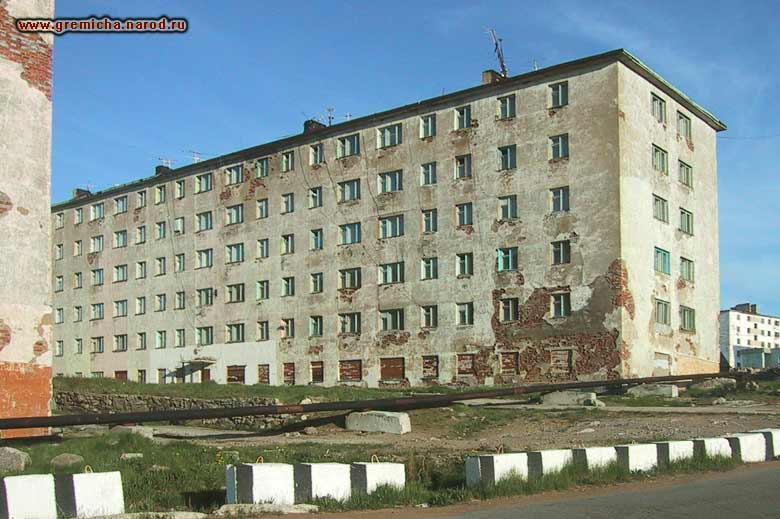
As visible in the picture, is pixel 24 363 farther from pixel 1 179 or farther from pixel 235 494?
pixel 235 494

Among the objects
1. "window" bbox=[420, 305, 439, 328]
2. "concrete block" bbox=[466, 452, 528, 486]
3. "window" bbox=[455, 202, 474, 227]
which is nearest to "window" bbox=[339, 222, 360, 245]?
"window" bbox=[420, 305, 439, 328]

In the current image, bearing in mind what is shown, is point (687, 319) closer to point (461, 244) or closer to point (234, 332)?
point (461, 244)

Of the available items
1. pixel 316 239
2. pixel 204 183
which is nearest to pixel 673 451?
pixel 316 239

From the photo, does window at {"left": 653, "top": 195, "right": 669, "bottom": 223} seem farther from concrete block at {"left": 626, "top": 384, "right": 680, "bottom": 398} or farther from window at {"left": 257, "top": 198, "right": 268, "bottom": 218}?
window at {"left": 257, "top": 198, "right": 268, "bottom": 218}

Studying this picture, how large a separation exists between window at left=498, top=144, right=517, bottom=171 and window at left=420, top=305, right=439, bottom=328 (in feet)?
26.9

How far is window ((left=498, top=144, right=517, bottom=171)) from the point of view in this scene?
141 feet

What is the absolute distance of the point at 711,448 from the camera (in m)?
12.5

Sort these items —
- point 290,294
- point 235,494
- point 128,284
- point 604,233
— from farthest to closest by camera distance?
point 128,284, point 290,294, point 604,233, point 235,494

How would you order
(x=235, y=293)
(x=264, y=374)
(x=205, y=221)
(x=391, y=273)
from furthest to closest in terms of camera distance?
(x=205, y=221) < (x=235, y=293) < (x=264, y=374) < (x=391, y=273)

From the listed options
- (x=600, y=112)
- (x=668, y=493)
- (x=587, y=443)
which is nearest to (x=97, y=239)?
(x=600, y=112)

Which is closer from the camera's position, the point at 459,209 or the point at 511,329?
the point at 511,329

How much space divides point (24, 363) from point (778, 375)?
122ft

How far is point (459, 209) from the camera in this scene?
147ft

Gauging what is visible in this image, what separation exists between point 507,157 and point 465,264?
5936mm
